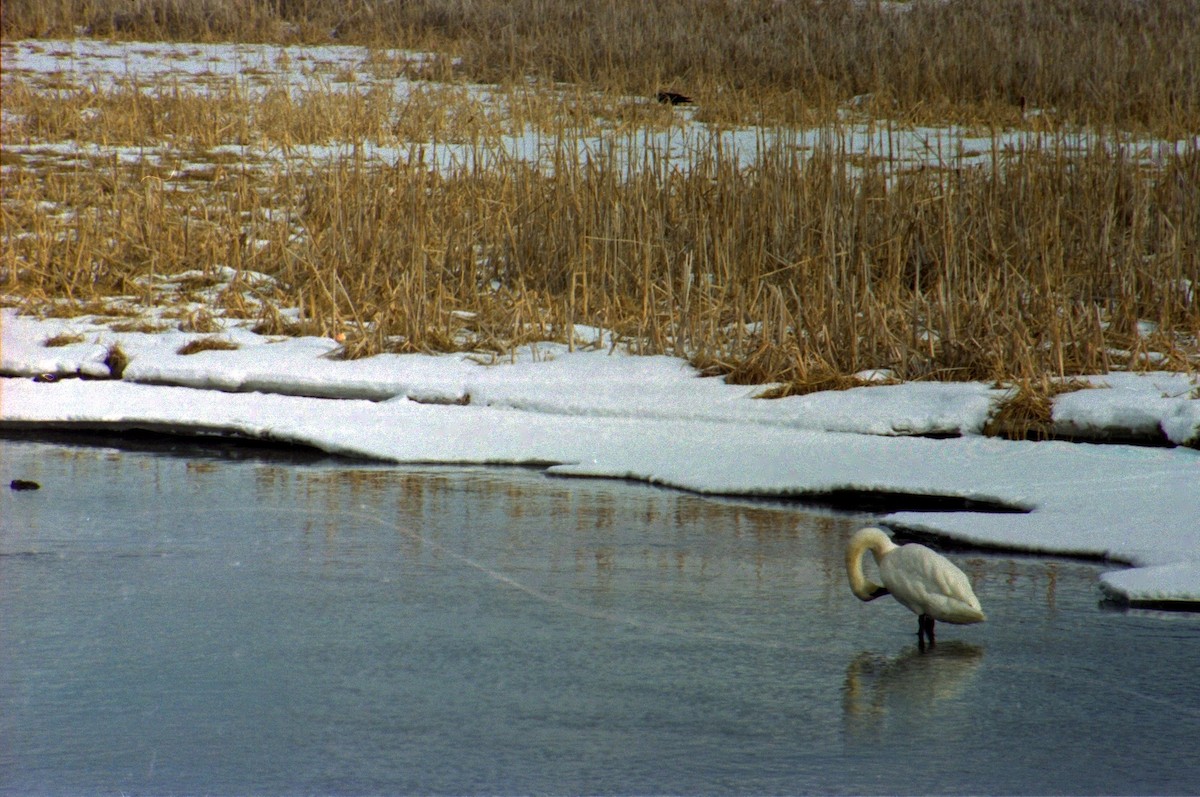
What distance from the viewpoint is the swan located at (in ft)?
9.91

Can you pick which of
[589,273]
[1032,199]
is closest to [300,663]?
[589,273]

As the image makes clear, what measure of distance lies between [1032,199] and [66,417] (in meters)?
5.00

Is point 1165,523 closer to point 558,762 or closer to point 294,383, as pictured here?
point 558,762

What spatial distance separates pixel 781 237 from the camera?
7.55m

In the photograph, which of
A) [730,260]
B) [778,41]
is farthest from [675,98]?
[730,260]

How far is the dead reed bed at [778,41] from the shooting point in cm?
1285

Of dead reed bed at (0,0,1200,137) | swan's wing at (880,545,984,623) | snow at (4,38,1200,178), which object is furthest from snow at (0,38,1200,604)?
dead reed bed at (0,0,1200,137)

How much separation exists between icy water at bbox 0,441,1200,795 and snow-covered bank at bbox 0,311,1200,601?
0.34m

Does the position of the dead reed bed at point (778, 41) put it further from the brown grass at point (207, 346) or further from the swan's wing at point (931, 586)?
the swan's wing at point (931, 586)

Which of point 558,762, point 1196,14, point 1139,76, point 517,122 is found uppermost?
point 1196,14

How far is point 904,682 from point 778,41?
14.0m

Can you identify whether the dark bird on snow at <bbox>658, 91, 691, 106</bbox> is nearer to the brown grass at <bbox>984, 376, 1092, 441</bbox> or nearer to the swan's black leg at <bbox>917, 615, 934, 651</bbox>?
the brown grass at <bbox>984, 376, 1092, 441</bbox>

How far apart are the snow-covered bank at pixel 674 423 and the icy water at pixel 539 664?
0.34m

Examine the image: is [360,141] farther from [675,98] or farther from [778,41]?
[778,41]
